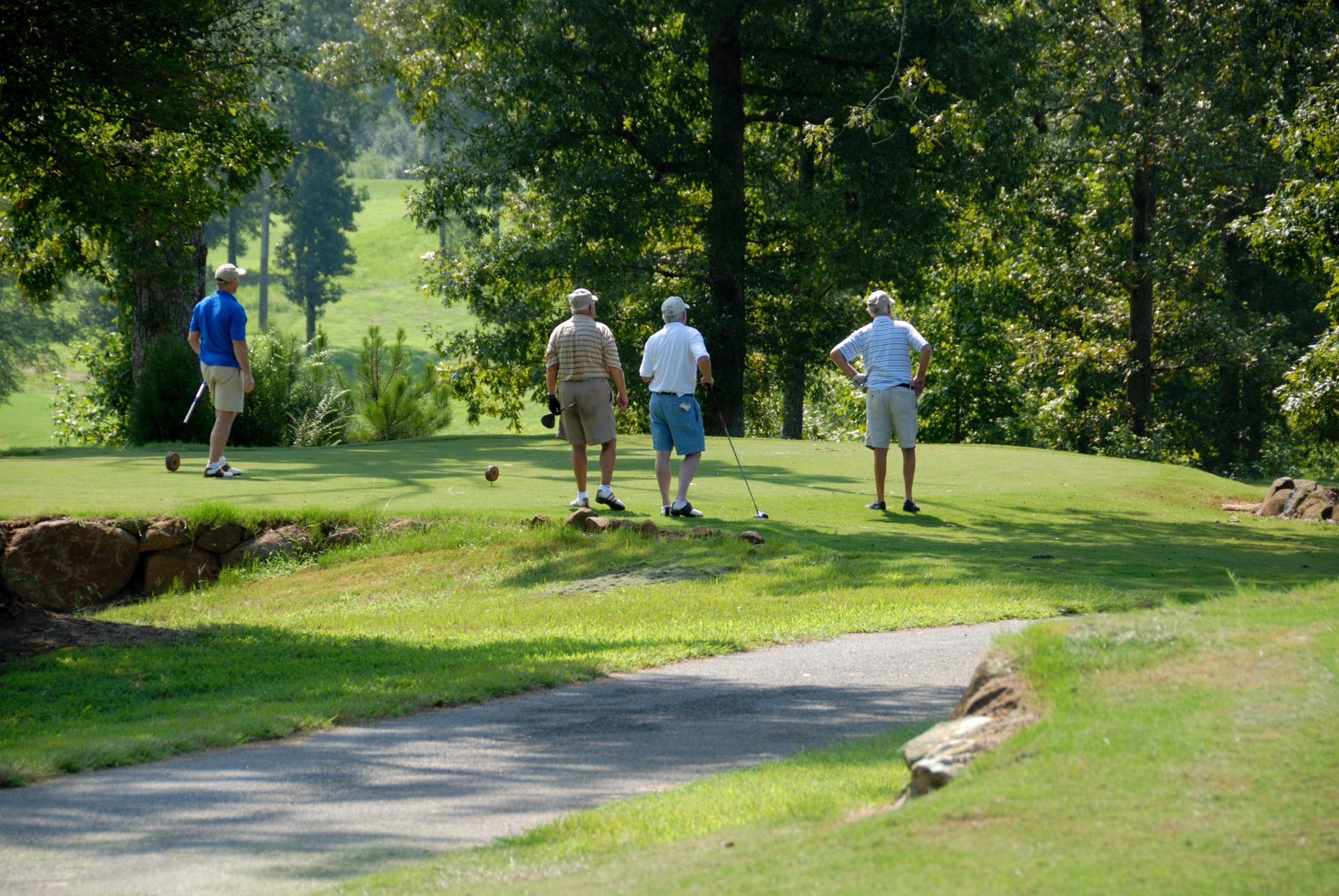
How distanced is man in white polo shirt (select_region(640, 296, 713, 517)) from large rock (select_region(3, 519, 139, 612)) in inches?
213

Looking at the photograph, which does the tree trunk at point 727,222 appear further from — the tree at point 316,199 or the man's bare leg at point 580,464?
the tree at point 316,199

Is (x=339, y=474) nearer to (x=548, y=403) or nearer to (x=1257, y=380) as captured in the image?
(x=548, y=403)

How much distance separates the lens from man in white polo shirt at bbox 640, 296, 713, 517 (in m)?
13.7

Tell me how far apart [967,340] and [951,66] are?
11.7m

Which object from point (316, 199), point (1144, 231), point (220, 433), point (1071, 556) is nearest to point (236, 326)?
point (220, 433)

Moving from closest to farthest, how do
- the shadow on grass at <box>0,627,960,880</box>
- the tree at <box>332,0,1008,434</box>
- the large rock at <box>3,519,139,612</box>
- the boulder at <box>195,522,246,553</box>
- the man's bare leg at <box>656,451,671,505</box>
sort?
the shadow on grass at <box>0,627,960,880</box> < the large rock at <box>3,519,139,612</box> < the boulder at <box>195,522,246,553</box> < the man's bare leg at <box>656,451,671,505</box> < the tree at <box>332,0,1008,434</box>

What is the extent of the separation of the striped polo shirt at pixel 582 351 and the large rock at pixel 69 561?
15.2 feet

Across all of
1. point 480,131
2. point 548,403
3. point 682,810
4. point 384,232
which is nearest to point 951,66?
point 480,131

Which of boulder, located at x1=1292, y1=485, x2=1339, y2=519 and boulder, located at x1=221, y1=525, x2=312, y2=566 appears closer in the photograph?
boulder, located at x1=221, y1=525, x2=312, y2=566

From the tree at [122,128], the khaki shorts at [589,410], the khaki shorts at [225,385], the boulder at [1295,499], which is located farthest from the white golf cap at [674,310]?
the boulder at [1295,499]

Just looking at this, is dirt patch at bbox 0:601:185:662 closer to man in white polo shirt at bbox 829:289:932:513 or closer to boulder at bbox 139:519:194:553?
boulder at bbox 139:519:194:553

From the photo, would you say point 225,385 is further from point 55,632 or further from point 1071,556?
point 1071,556

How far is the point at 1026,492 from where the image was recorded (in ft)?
60.0

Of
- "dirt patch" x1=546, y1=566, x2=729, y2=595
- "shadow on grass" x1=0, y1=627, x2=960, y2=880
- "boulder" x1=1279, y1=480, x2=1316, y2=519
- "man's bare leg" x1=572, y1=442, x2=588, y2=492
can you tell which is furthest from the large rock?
"boulder" x1=1279, y1=480, x2=1316, y2=519
